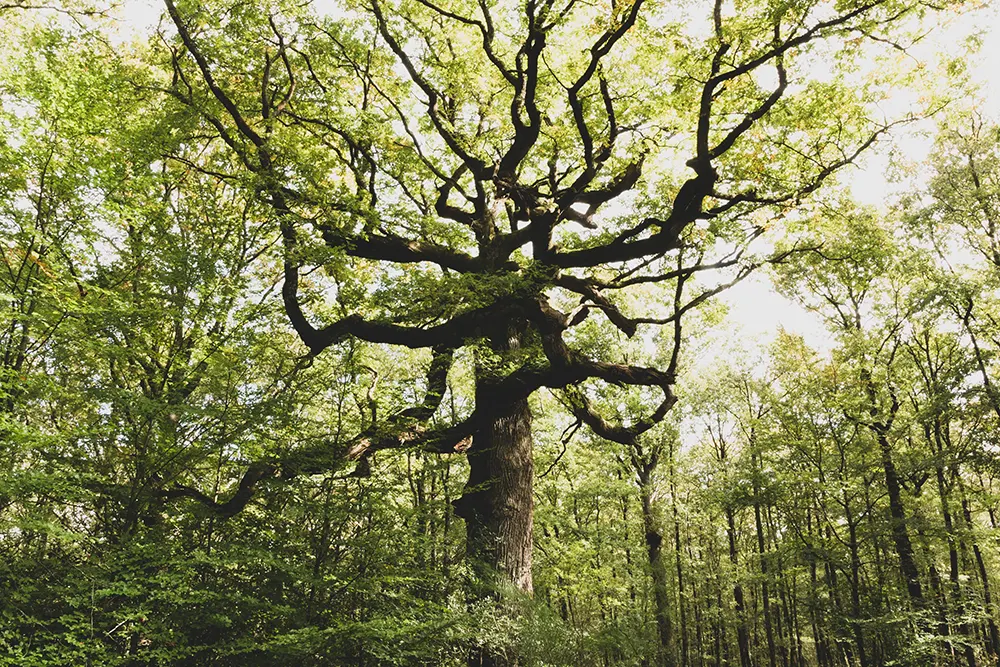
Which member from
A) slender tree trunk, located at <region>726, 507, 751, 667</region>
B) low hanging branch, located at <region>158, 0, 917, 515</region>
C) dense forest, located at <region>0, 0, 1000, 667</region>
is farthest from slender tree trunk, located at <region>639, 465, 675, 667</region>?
low hanging branch, located at <region>158, 0, 917, 515</region>

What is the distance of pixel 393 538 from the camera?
205 inches

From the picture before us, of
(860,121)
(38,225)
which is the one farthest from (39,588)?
(860,121)

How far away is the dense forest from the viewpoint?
4.35 m

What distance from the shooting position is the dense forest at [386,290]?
14.3 ft

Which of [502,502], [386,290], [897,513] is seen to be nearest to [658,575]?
[897,513]

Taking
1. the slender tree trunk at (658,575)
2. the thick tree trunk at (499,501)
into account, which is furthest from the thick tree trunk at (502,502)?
the slender tree trunk at (658,575)

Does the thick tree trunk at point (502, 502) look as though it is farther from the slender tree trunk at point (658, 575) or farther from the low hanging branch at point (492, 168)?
the slender tree trunk at point (658, 575)

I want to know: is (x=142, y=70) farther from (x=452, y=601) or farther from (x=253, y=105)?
(x=452, y=601)

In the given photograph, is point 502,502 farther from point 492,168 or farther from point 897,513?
point 897,513

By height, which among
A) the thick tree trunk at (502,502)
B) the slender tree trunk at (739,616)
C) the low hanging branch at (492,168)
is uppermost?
the low hanging branch at (492,168)

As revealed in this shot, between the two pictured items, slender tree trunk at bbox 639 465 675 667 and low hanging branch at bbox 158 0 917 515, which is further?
slender tree trunk at bbox 639 465 675 667

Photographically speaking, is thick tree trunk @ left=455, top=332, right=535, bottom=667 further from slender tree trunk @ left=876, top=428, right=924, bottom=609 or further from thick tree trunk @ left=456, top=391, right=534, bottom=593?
slender tree trunk @ left=876, top=428, right=924, bottom=609

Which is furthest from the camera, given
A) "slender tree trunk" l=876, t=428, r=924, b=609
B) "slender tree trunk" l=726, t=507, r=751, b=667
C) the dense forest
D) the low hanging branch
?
"slender tree trunk" l=726, t=507, r=751, b=667

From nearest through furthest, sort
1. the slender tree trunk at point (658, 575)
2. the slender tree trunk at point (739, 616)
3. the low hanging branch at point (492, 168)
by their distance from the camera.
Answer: the low hanging branch at point (492, 168) → the slender tree trunk at point (658, 575) → the slender tree trunk at point (739, 616)
